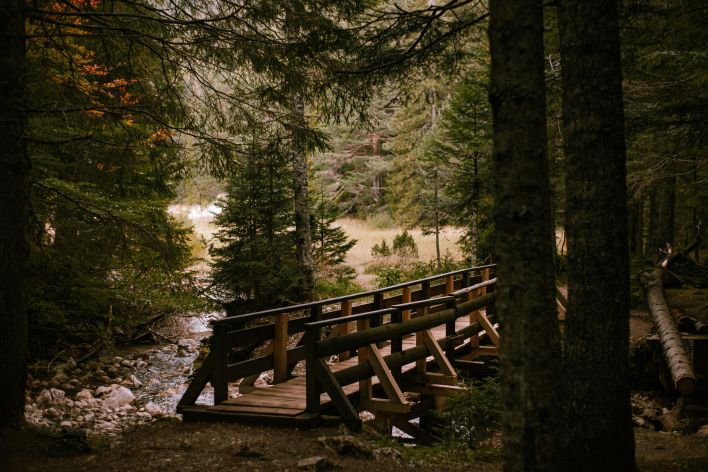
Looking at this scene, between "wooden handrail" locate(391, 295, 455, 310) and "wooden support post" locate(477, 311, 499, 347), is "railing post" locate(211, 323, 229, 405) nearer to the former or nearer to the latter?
"wooden handrail" locate(391, 295, 455, 310)

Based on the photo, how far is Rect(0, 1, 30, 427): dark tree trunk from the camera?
599 cm

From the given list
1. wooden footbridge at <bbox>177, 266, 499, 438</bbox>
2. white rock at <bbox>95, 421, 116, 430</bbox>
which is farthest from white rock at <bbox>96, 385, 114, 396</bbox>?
wooden footbridge at <bbox>177, 266, 499, 438</bbox>


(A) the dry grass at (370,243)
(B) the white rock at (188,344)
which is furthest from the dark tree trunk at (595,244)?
(A) the dry grass at (370,243)

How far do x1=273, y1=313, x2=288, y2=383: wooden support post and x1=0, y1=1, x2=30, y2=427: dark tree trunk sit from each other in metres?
3.05

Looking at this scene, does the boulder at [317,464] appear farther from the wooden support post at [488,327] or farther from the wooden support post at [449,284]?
the wooden support post at [449,284]

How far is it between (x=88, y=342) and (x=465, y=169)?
14.4 metres

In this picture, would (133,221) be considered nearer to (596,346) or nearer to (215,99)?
(215,99)

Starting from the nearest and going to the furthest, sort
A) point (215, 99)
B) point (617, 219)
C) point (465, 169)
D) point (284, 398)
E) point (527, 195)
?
point (527, 195) → point (617, 219) → point (284, 398) → point (215, 99) → point (465, 169)

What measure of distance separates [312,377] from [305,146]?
4.58 m

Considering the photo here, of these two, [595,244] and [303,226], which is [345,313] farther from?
[303,226]

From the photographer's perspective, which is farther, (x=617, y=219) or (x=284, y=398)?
(x=284, y=398)

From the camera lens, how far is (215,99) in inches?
352

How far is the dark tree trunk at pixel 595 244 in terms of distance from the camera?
4.76 m

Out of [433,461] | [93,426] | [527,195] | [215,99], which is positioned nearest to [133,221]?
[215,99]
